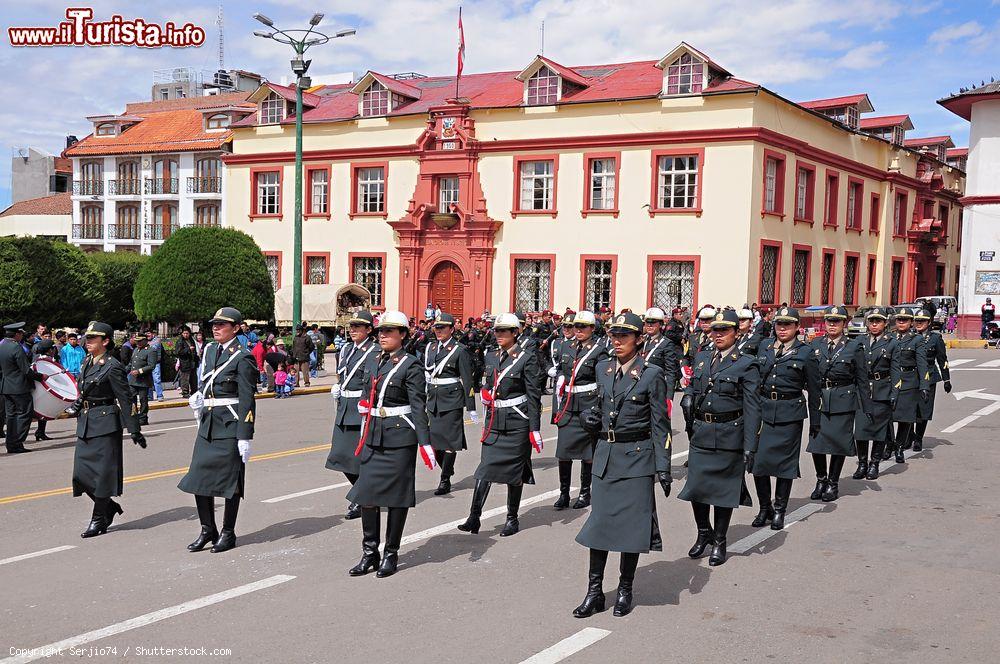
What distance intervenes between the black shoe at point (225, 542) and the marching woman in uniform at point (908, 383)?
29.6 ft

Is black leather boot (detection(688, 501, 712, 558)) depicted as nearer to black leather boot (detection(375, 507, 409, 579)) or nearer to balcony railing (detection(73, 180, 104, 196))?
black leather boot (detection(375, 507, 409, 579))

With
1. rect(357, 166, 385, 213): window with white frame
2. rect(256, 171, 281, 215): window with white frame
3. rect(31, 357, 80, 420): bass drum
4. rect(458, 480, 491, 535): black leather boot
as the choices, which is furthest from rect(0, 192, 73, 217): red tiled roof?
rect(458, 480, 491, 535): black leather boot

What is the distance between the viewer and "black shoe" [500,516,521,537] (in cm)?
886

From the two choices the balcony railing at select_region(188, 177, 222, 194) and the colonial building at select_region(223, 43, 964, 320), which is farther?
the balcony railing at select_region(188, 177, 222, 194)

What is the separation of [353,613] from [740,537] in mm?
3942

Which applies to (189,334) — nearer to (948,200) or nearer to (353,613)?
(353,613)

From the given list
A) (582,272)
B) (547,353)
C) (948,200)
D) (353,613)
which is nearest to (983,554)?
(353,613)

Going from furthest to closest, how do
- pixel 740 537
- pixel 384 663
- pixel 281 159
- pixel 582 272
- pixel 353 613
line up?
pixel 281 159 → pixel 582 272 → pixel 740 537 → pixel 353 613 → pixel 384 663

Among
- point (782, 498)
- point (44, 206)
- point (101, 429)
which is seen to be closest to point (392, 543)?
point (101, 429)

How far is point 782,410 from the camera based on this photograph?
961cm

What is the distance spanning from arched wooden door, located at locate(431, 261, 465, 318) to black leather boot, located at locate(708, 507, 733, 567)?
97.4 feet

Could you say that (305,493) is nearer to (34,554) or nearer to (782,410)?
(34,554)

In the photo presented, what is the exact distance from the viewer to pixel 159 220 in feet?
200

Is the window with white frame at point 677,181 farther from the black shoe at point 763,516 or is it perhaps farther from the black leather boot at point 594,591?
the black leather boot at point 594,591
